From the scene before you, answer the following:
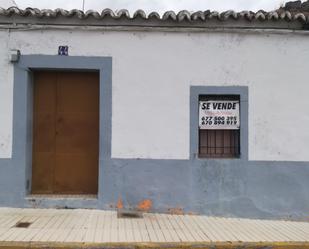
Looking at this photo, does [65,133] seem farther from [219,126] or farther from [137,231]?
[219,126]

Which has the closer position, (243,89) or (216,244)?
(216,244)

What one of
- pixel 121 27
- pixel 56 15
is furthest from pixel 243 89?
pixel 56 15

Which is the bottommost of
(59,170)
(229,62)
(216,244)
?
(216,244)

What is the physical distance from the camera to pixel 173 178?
27.8 feet

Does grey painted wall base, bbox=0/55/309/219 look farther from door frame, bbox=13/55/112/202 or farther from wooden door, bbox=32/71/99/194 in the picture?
wooden door, bbox=32/71/99/194

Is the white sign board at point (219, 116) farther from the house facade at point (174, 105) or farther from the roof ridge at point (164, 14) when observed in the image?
the roof ridge at point (164, 14)

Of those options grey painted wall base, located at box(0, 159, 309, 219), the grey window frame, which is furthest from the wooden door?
the grey window frame

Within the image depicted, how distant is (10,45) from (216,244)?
17.4 feet

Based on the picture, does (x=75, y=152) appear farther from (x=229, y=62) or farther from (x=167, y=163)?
(x=229, y=62)

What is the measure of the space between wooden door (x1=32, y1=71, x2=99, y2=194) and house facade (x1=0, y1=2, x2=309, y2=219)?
0.35m

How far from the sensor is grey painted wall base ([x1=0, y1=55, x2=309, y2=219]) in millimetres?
8461

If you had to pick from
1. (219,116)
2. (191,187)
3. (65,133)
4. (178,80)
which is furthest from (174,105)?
(65,133)

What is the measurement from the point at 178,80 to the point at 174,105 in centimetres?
49

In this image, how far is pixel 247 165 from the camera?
8.51 meters
